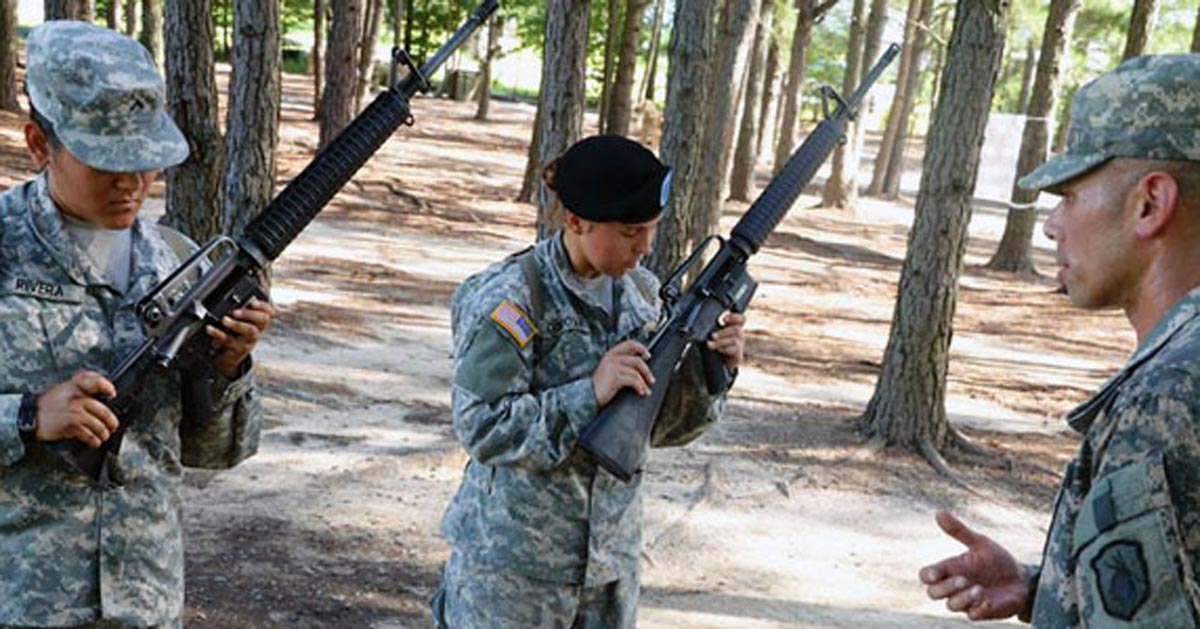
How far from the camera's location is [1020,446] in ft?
28.1

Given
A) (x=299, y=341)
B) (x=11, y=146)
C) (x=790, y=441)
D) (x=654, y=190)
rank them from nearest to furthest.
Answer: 1. (x=654, y=190)
2. (x=790, y=441)
3. (x=299, y=341)
4. (x=11, y=146)

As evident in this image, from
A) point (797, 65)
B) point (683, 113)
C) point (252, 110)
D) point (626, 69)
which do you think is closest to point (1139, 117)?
point (252, 110)

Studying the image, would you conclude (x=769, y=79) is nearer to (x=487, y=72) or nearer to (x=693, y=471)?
(x=487, y=72)

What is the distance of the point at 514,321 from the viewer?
8.91 feet

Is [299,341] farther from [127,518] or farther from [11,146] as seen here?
[11,146]

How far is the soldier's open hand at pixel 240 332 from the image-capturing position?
7.98ft

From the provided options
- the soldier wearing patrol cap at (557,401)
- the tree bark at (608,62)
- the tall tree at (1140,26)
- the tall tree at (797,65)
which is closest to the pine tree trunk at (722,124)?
the tree bark at (608,62)

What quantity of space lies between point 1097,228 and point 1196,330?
24cm

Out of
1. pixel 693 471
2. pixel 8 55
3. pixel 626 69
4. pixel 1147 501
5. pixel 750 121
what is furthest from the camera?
pixel 750 121

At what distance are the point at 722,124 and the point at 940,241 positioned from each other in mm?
6451

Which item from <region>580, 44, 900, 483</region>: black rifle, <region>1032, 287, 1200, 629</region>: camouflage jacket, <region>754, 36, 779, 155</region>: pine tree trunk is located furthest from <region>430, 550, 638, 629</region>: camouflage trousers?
<region>754, 36, 779, 155</region>: pine tree trunk

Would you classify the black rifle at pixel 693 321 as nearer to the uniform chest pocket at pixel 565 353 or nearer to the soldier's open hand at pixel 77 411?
the uniform chest pocket at pixel 565 353

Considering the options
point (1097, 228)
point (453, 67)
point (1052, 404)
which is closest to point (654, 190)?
point (1097, 228)

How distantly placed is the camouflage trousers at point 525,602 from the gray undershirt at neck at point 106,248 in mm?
1021
